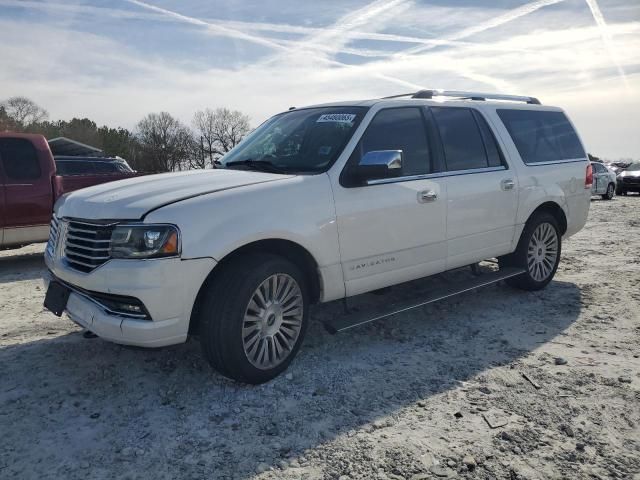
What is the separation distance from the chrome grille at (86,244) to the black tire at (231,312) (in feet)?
2.23

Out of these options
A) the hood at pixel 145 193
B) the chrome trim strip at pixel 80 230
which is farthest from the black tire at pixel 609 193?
the chrome trim strip at pixel 80 230

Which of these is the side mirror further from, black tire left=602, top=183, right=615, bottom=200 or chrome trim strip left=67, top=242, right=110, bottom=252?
black tire left=602, top=183, right=615, bottom=200

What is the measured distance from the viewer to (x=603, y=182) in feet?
66.8

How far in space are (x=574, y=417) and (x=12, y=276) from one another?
274 inches

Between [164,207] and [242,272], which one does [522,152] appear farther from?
[164,207]

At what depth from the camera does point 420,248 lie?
4.43 metres

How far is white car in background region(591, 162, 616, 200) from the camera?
20281 millimetres

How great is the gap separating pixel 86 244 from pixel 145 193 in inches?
19.8

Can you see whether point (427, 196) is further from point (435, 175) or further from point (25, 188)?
point (25, 188)

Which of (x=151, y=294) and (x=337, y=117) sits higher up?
(x=337, y=117)

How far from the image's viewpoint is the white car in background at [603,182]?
20281mm

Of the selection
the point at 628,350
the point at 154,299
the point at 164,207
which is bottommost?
the point at 628,350

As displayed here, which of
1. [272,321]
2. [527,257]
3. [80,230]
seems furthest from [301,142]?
[527,257]

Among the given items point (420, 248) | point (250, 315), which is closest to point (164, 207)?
point (250, 315)
